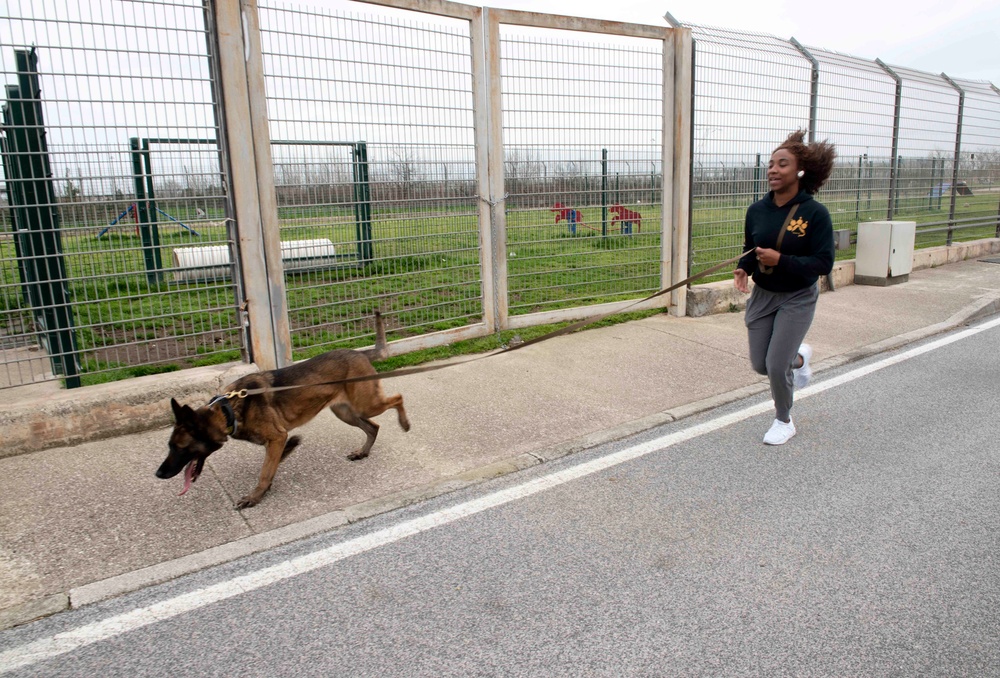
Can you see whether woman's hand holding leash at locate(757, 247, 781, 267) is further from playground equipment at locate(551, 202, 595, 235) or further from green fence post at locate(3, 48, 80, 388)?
green fence post at locate(3, 48, 80, 388)

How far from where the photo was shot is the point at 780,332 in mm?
4922

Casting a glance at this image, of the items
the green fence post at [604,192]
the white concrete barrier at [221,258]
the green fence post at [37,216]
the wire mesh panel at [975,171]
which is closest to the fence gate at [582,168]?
the green fence post at [604,192]

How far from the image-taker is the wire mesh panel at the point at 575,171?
761 cm

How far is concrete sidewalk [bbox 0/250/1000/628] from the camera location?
359 centimetres

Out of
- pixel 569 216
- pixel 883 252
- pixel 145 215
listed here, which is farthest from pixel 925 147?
pixel 145 215

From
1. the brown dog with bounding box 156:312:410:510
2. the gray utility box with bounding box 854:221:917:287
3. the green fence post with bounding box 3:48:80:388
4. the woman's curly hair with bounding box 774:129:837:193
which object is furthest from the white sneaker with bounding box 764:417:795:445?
the gray utility box with bounding box 854:221:917:287

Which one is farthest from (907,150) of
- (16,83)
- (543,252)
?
(16,83)

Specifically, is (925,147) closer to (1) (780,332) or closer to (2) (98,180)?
(1) (780,332)

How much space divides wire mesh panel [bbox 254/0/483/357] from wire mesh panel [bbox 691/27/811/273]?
338 centimetres

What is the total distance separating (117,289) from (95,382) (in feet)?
3.21

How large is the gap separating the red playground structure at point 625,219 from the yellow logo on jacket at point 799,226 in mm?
3853

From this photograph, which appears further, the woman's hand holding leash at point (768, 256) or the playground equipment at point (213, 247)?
the playground equipment at point (213, 247)

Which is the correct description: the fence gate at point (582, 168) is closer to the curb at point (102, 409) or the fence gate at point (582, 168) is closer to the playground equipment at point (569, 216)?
the playground equipment at point (569, 216)

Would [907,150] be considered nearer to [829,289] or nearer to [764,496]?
[829,289]
